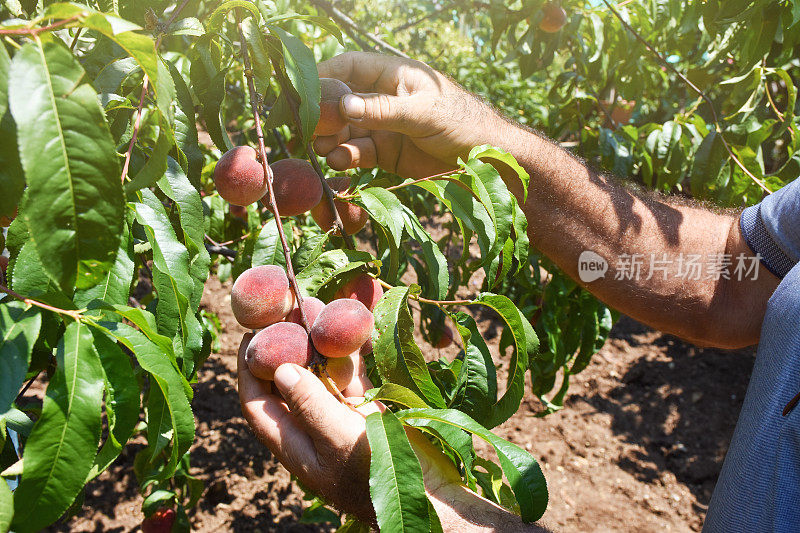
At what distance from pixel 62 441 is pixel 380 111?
2.66 ft

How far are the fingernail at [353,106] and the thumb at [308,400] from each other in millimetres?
501

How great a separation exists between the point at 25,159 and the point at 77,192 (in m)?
0.05

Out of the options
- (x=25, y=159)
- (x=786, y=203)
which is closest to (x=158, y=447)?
(x=25, y=159)

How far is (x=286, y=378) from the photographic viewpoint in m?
0.87

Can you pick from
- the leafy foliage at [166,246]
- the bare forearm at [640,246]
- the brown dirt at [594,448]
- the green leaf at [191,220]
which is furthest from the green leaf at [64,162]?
the brown dirt at [594,448]

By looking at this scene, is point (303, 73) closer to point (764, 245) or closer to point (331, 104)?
point (331, 104)

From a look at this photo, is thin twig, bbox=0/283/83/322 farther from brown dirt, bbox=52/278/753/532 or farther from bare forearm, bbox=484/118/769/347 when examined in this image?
brown dirt, bbox=52/278/753/532

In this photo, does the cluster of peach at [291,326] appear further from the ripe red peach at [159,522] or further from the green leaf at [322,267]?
the ripe red peach at [159,522]

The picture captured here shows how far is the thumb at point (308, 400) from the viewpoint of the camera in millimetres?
865

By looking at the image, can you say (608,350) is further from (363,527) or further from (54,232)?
(54,232)

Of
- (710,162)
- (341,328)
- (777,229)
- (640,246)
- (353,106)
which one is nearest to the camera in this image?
(341,328)

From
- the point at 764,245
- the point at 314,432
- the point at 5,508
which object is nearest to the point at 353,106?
the point at 314,432

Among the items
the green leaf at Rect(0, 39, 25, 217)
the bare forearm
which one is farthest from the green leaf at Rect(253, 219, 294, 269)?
the bare forearm

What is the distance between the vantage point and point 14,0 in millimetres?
981
